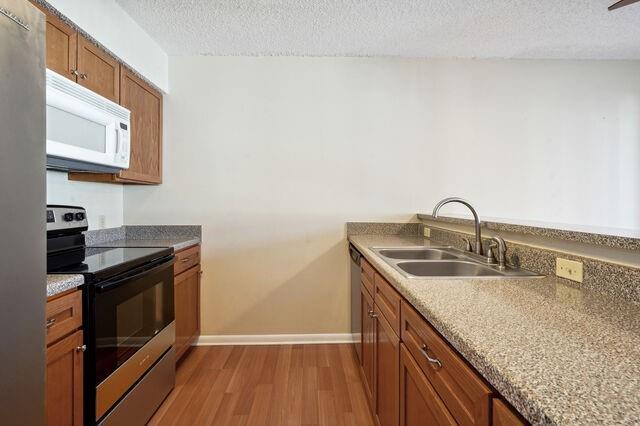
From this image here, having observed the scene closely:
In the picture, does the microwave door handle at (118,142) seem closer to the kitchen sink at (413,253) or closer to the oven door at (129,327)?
the oven door at (129,327)

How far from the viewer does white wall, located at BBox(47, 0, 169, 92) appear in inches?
69.0

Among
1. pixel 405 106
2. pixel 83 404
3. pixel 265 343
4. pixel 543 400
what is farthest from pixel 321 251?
pixel 543 400

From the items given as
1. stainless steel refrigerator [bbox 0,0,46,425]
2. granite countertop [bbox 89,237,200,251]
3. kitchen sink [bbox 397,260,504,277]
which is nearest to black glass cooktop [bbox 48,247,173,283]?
granite countertop [bbox 89,237,200,251]

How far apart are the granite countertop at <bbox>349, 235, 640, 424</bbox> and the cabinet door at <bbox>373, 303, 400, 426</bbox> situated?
0.33 meters

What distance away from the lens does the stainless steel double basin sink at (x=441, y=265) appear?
4.38ft

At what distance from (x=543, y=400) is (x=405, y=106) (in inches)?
106

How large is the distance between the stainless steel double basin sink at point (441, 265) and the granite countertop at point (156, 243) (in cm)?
137

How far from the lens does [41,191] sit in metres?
0.96

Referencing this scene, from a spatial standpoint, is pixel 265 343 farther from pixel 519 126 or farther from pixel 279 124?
pixel 519 126

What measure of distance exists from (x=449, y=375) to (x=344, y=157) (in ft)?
7.31

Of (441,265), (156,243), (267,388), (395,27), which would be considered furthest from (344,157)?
(267,388)

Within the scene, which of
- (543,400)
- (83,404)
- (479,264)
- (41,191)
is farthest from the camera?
(479,264)

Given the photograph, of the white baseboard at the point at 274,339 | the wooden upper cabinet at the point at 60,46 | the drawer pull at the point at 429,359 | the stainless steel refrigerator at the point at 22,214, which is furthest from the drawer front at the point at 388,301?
the wooden upper cabinet at the point at 60,46

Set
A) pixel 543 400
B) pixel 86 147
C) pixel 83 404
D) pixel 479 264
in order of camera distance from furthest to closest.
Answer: pixel 86 147
pixel 479 264
pixel 83 404
pixel 543 400
